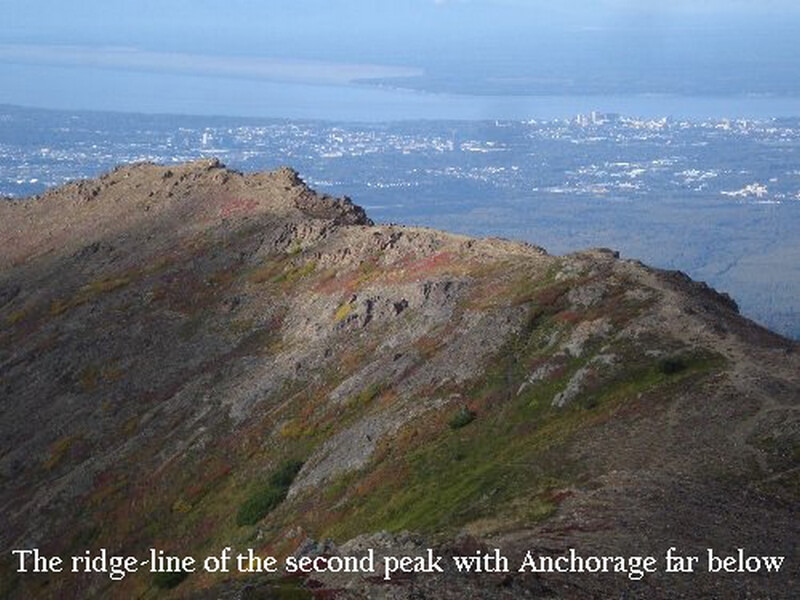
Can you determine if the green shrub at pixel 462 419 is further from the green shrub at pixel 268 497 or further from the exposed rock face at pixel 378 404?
the green shrub at pixel 268 497

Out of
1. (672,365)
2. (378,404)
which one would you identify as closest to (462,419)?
(378,404)

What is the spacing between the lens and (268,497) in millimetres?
47781

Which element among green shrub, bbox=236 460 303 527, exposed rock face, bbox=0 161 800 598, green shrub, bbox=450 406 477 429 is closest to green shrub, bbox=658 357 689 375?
exposed rock face, bbox=0 161 800 598

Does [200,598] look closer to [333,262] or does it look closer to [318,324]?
[318,324]

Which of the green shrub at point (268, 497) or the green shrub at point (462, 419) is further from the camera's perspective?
the green shrub at point (268, 497)

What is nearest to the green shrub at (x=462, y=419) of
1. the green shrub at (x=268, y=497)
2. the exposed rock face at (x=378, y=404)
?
the exposed rock face at (x=378, y=404)

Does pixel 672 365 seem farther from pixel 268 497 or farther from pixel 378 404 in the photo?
pixel 268 497

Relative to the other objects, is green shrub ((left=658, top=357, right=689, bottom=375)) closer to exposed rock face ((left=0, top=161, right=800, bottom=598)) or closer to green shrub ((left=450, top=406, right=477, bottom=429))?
exposed rock face ((left=0, top=161, right=800, bottom=598))

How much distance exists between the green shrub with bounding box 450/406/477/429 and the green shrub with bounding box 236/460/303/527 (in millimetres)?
7478

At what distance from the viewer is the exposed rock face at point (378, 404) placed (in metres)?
32.3

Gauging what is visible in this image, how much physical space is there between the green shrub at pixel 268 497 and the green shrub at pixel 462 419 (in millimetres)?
7478

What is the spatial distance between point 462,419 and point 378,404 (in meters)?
6.73

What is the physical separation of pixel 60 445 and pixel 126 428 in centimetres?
375

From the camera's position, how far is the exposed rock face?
32344 millimetres
